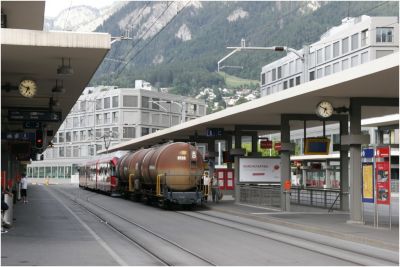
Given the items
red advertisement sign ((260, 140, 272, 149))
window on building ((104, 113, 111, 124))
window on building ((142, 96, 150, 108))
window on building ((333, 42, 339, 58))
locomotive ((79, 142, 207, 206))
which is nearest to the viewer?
locomotive ((79, 142, 207, 206))

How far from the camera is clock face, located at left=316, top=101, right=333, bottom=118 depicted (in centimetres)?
2348

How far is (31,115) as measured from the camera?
24.9 m

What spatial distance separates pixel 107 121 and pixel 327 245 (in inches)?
4561

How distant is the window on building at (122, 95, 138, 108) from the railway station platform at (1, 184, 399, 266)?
325 ft

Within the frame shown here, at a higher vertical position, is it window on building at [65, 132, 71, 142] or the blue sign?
window on building at [65, 132, 71, 142]

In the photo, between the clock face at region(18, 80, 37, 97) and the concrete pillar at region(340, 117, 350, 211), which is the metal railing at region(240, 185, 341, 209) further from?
the clock face at region(18, 80, 37, 97)

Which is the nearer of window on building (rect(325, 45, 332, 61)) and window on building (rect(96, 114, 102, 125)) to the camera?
window on building (rect(325, 45, 332, 61))

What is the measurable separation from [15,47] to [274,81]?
101953 millimetres

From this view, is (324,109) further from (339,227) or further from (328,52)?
(328,52)

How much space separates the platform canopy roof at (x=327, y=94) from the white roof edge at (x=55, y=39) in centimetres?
709

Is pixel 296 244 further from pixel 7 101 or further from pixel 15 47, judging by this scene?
pixel 7 101

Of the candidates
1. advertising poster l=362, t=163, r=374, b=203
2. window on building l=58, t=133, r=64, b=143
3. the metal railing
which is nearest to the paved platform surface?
advertising poster l=362, t=163, r=374, b=203

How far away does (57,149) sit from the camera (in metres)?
138

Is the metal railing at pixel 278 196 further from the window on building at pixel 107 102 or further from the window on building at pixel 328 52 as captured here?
the window on building at pixel 107 102
